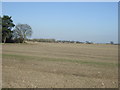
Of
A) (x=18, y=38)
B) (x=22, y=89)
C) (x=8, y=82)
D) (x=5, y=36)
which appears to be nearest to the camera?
(x=22, y=89)

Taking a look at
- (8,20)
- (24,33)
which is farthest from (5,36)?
(24,33)

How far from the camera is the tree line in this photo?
199ft

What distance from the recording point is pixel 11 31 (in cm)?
6438

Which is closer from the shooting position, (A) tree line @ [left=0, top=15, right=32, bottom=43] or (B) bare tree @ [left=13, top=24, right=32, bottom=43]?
(A) tree line @ [left=0, top=15, right=32, bottom=43]

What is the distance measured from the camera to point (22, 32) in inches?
2896

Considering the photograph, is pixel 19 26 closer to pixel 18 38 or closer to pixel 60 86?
pixel 18 38

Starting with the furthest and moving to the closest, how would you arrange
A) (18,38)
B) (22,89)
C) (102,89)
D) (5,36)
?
(18,38) → (5,36) → (102,89) → (22,89)

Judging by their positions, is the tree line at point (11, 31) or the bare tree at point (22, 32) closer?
the tree line at point (11, 31)

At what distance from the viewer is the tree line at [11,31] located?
60.6 m

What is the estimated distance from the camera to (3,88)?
17.7ft

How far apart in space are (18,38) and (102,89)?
68.8 meters

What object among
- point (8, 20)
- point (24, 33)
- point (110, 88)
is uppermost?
point (8, 20)

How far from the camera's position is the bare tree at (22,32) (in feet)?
235

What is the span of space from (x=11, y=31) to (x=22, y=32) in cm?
946
